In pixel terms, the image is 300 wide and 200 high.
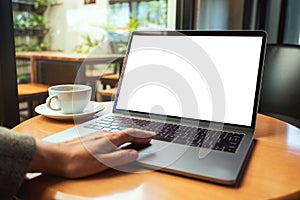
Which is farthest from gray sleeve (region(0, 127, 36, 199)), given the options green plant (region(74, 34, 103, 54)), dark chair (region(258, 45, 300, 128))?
green plant (region(74, 34, 103, 54))

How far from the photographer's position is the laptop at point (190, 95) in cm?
56

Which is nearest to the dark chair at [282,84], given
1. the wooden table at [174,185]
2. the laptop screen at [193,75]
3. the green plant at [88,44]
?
the laptop screen at [193,75]

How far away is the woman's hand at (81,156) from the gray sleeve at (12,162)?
0.02 m

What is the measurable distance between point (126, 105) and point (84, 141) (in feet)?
0.95

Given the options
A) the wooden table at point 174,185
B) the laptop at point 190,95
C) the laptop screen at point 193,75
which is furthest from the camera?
the laptop screen at point 193,75

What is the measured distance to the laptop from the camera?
56 centimetres

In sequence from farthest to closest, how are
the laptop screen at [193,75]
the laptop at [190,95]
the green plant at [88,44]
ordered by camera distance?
the green plant at [88,44]
the laptop screen at [193,75]
the laptop at [190,95]

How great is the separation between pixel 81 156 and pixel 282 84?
1239 mm

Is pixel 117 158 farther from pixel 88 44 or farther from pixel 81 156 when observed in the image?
pixel 88 44

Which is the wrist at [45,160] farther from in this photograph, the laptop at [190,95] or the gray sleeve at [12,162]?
the laptop at [190,95]

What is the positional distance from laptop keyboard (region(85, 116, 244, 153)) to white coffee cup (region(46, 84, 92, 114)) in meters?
→ 0.09

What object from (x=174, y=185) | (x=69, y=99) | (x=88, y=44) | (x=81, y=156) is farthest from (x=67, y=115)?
(x=88, y=44)

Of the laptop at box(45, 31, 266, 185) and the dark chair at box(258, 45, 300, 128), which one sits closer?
the laptop at box(45, 31, 266, 185)

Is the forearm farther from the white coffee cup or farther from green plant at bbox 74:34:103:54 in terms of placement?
green plant at bbox 74:34:103:54
